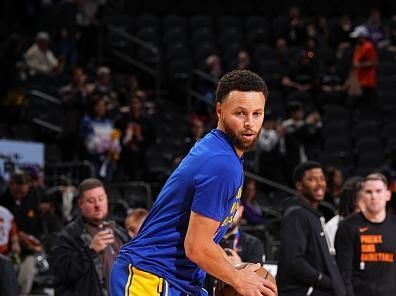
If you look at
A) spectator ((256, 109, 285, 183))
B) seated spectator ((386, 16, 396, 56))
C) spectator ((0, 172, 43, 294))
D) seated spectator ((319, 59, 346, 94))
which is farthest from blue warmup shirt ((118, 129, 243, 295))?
seated spectator ((386, 16, 396, 56))

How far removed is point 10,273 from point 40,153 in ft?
19.0

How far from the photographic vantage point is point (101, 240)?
715cm

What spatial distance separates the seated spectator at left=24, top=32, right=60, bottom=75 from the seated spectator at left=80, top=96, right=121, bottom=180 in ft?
10.5

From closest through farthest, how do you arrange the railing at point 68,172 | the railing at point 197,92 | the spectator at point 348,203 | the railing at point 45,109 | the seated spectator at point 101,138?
the spectator at point 348,203 < the railing at point 68,172 < the seated spectator at point 101,138 < the railing at point 45,109 < the railing at point 197,92

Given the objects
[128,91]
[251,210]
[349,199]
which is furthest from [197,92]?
[349,199]

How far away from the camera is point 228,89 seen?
4.81 meters

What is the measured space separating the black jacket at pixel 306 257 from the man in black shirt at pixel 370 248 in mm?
172

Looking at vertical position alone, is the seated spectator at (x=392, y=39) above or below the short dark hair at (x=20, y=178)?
above

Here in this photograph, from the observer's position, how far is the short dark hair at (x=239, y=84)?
479cm

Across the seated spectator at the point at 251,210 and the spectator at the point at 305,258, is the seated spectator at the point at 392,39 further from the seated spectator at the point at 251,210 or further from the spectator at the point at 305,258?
the spectator at the point at 305,258

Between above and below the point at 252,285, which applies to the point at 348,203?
above

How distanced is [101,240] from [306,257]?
1.82 m

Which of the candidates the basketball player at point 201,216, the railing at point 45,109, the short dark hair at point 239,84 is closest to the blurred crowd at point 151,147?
the railing at point 45,109

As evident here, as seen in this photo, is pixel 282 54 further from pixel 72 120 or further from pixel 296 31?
pixel 72 120
